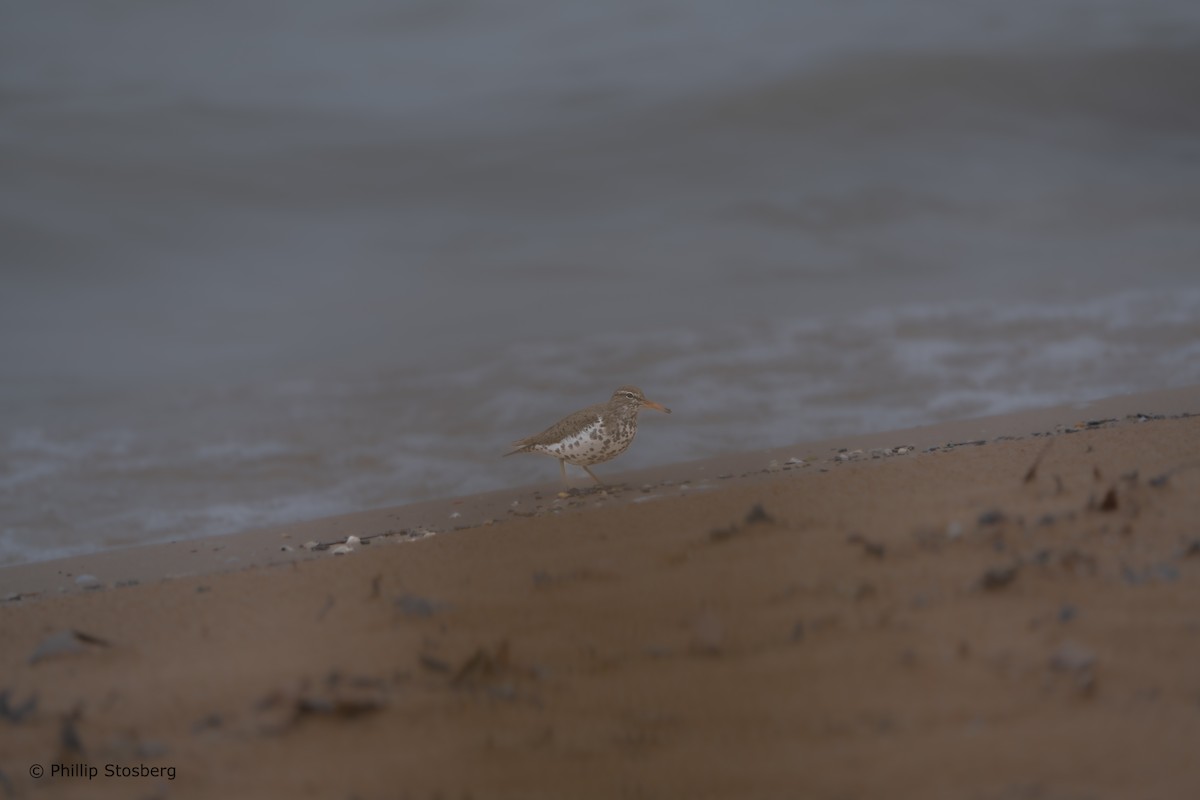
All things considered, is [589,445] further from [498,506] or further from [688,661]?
[688,661]

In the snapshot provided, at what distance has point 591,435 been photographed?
6961 millimetres

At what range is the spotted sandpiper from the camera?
275 inches

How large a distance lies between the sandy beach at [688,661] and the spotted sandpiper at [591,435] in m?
2.78

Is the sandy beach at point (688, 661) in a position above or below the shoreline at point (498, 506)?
below

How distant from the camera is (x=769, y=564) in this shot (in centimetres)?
326

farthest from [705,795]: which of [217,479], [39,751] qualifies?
[217,479]

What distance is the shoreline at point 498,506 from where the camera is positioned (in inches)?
214

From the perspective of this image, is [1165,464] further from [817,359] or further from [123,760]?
[817,359]

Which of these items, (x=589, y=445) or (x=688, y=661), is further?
(x=589, y=445)

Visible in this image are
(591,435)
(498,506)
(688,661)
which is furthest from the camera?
(591,435)

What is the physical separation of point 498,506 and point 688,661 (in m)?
3.65

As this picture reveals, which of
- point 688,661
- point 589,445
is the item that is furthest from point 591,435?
point 688,661

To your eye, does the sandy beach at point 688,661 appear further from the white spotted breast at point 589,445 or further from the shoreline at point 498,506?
the white spotted breast at point 589,445

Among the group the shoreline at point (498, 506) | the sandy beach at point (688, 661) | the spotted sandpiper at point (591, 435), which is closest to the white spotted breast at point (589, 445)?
the spotted sandpiper at point (591, 435)
